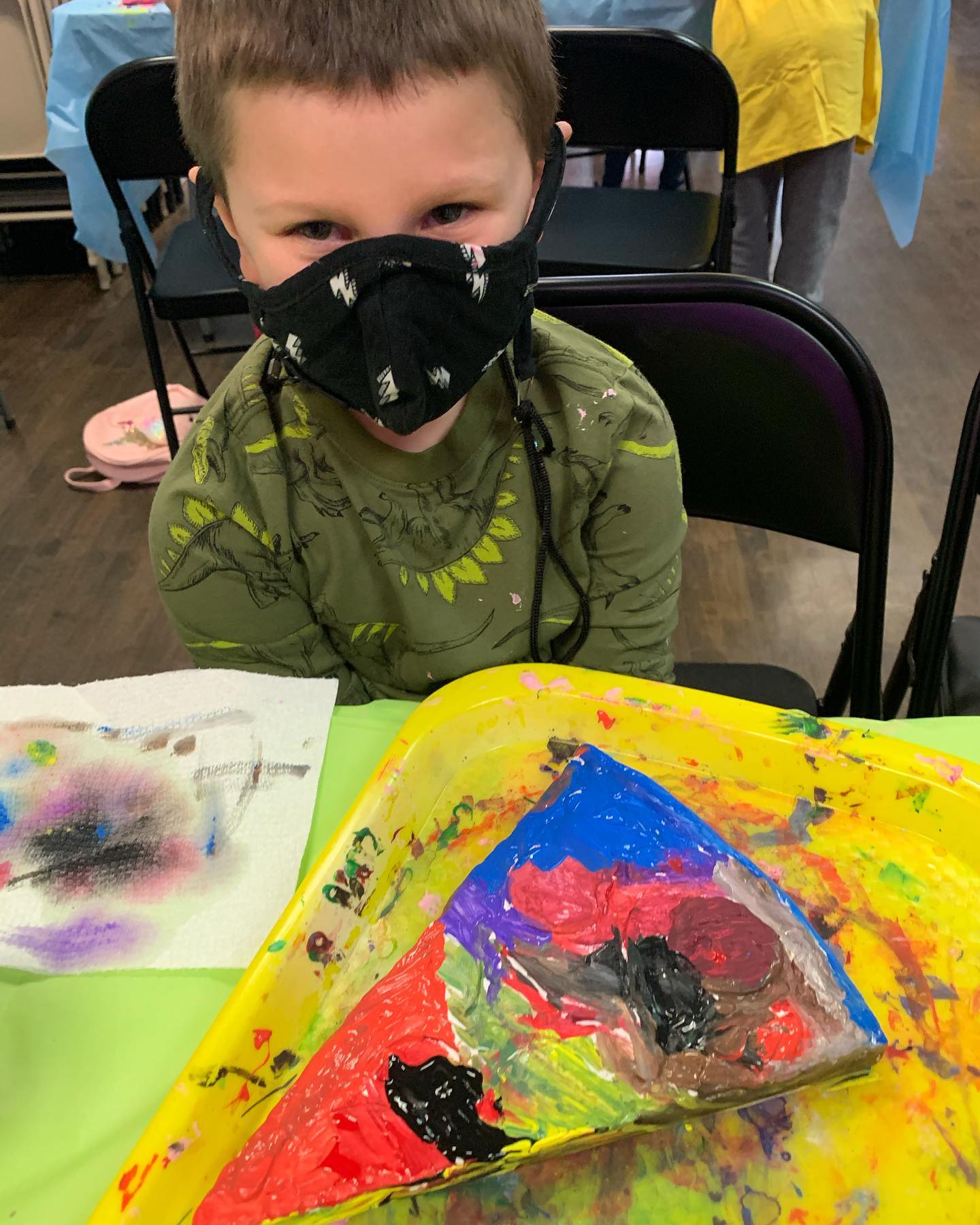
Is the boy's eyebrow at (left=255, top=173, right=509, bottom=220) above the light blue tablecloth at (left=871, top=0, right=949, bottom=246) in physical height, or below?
above

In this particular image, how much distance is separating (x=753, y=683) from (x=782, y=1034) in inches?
19.5

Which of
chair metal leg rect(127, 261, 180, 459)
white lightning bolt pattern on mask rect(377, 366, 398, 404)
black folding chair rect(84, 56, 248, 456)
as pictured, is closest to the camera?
white lightning bolt pattern on mask rect(377, 366, 398, 404)

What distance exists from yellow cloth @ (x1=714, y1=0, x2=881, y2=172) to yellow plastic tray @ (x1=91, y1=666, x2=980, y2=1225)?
1620mm

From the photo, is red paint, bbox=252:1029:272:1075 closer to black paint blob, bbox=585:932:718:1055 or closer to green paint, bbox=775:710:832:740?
black paint blob, bbox=585:932:718:1055

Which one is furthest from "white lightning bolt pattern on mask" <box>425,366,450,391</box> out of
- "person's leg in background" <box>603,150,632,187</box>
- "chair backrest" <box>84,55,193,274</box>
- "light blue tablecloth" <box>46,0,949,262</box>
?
"person's leg in background" <box>603,150,632,187</box>

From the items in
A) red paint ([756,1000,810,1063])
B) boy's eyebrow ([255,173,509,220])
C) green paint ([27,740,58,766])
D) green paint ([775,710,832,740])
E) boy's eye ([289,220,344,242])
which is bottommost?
green paint ([27,740,58,766])

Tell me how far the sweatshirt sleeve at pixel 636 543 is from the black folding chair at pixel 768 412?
0.07m

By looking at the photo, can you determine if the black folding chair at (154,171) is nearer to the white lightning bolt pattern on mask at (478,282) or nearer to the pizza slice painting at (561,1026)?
the white lightning bolt pattern on mask at (478,282)

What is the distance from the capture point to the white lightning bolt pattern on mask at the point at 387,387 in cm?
61

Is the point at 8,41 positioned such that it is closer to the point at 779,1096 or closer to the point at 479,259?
the point at 479,259

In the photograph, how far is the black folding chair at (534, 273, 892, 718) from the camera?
0.76m

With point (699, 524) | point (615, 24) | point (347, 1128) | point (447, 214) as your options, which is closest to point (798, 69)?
point (615, 24)

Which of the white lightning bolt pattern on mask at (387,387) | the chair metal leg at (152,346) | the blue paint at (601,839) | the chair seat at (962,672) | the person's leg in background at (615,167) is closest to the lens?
the blue paint at (601,839)

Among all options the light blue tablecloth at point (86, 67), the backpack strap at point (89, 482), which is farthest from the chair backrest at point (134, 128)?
the backpack strap at point (89, 482)
